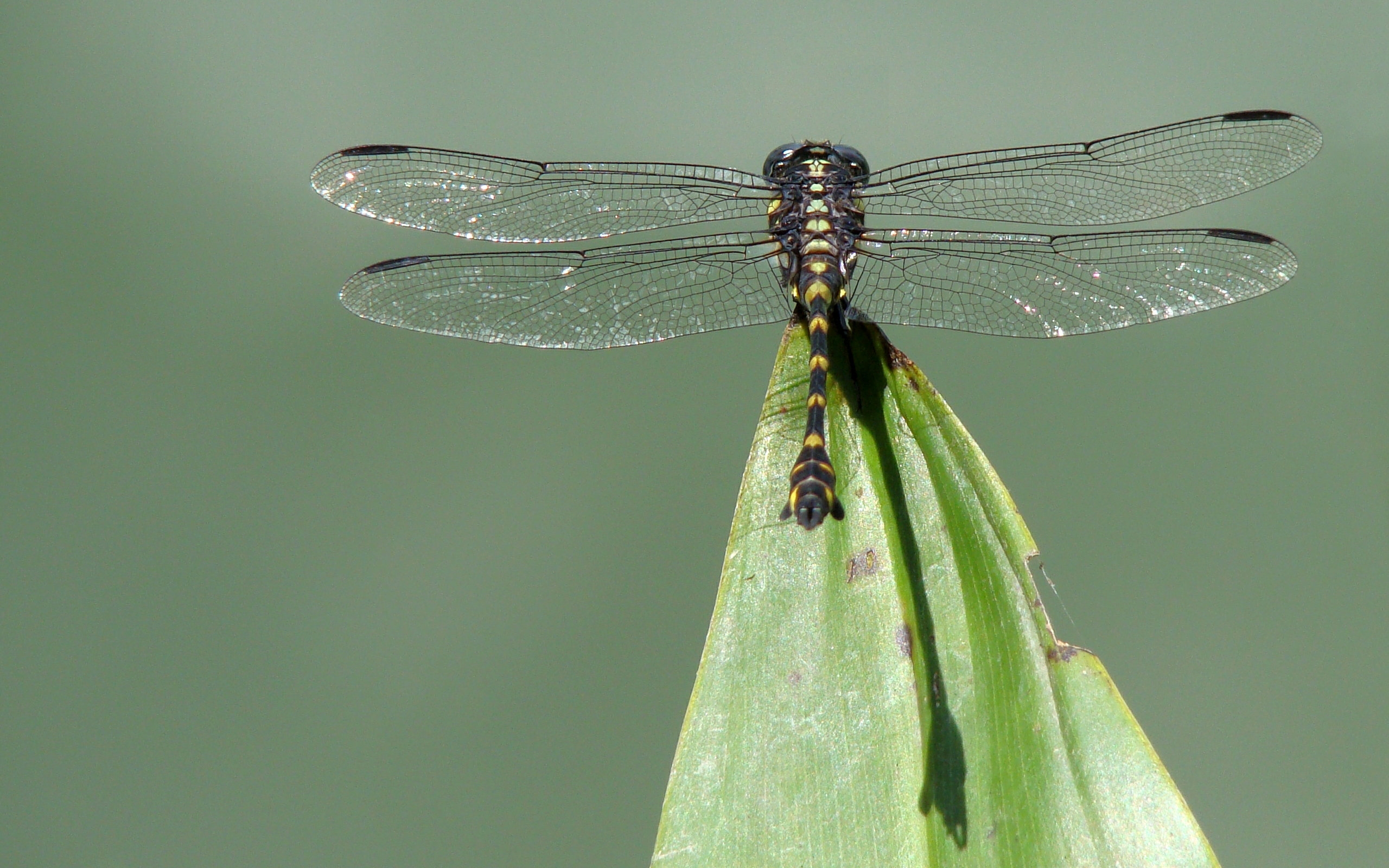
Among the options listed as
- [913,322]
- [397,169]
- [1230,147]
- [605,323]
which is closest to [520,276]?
[605,323]

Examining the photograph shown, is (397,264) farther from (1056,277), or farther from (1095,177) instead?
(1095,177)

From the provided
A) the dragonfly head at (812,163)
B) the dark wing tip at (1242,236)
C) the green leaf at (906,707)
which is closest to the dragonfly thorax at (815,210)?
the dragonfly head at (812,163)

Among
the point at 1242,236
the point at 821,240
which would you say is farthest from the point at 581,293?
the point at 1242,236

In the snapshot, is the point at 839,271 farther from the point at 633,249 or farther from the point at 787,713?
the point at 787,713

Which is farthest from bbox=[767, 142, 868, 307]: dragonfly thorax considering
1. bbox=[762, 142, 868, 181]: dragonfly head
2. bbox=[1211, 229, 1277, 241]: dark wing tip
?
bbox=[1211, 229, 1277, 241]: dark wing tip

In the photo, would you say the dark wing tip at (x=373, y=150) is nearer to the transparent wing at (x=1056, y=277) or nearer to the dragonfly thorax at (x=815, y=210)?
the dragonfly thorax at (x=815, y=210)

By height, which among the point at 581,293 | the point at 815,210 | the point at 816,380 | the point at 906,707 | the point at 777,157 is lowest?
the point at 906,707

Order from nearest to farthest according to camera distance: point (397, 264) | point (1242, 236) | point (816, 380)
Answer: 1. point (816, 380)
2. point (1242, 236)
3. point (397, 264)
